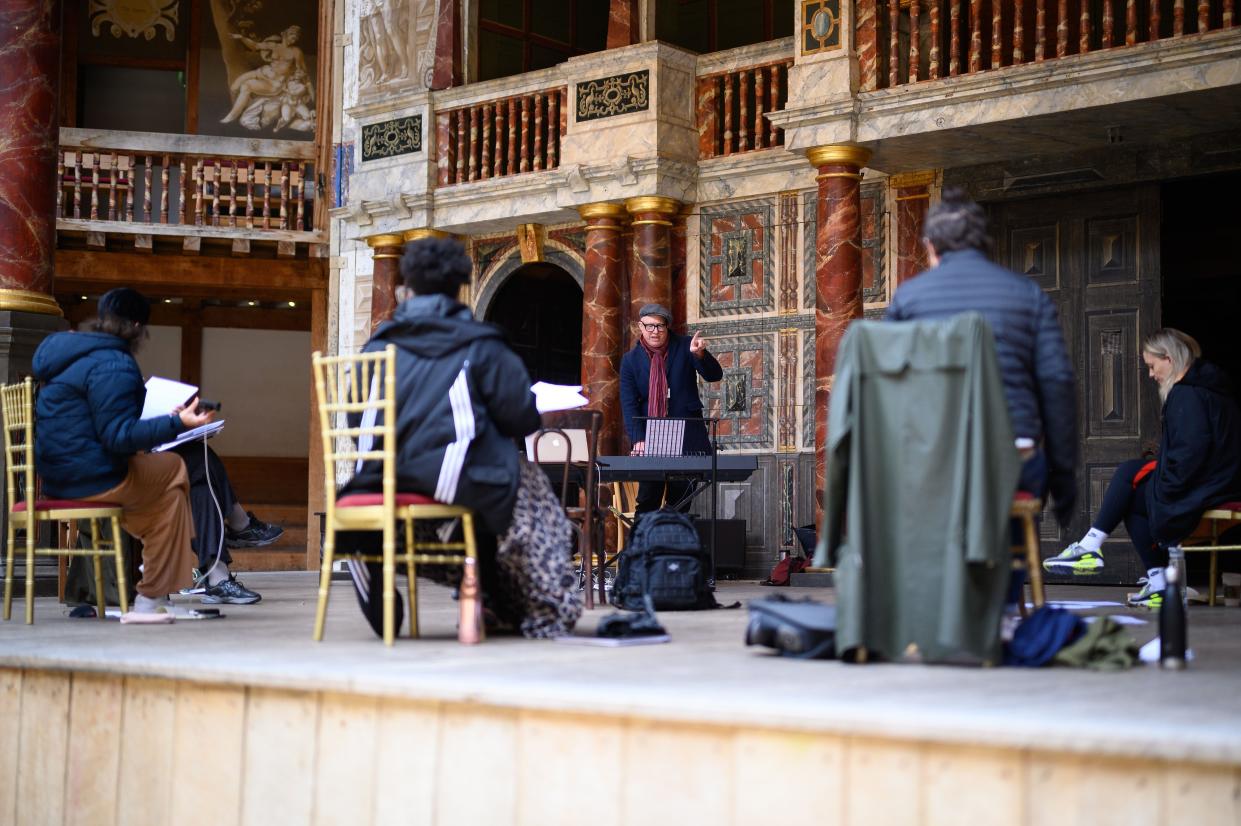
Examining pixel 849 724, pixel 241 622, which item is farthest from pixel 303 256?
pixel 849 724

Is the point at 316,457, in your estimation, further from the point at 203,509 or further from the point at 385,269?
the point at 203,509

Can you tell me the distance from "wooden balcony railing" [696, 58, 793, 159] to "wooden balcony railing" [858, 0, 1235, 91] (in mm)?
1176

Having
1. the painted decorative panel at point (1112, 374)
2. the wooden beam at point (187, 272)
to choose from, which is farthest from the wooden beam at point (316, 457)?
the painted decorative panel at point (1112, 374)

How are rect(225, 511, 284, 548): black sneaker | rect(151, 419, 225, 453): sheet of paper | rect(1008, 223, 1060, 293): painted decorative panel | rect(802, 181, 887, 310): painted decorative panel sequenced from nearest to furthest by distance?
rect(151, 419, 225, 453): sheet of paper < rect(225, 511, 284, 548): black sneaker < rect(1008, 223, 1060, 293): painted decorative panel < rect(802, 181, 887, 310): painted decorative panel

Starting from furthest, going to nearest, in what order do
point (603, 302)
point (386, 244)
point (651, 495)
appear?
1. point (386, 244)
2. point (603, 302)
3. point (651, 495)

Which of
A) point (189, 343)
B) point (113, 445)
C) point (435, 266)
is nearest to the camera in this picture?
point (435, 266)

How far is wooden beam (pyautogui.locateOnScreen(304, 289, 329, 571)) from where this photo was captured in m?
14.2

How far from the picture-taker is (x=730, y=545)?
10.9m

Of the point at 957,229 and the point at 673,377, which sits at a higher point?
the point at 957,229

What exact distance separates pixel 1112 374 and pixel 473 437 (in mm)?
6195

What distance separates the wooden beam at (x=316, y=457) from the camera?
1416cm

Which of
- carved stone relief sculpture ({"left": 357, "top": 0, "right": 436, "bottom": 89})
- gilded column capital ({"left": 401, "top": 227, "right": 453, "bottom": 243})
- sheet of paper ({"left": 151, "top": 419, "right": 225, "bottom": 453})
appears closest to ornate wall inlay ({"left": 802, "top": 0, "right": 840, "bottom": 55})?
gilded column capital ({"left": 401, "top": 227, "right": 453, "bottom": 243})

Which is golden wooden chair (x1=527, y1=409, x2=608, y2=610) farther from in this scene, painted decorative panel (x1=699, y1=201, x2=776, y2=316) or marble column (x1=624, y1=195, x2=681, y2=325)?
painted decorative panel (x1=699, y1=201, x2=776, y2=316)

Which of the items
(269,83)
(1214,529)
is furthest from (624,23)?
(1214,529)
